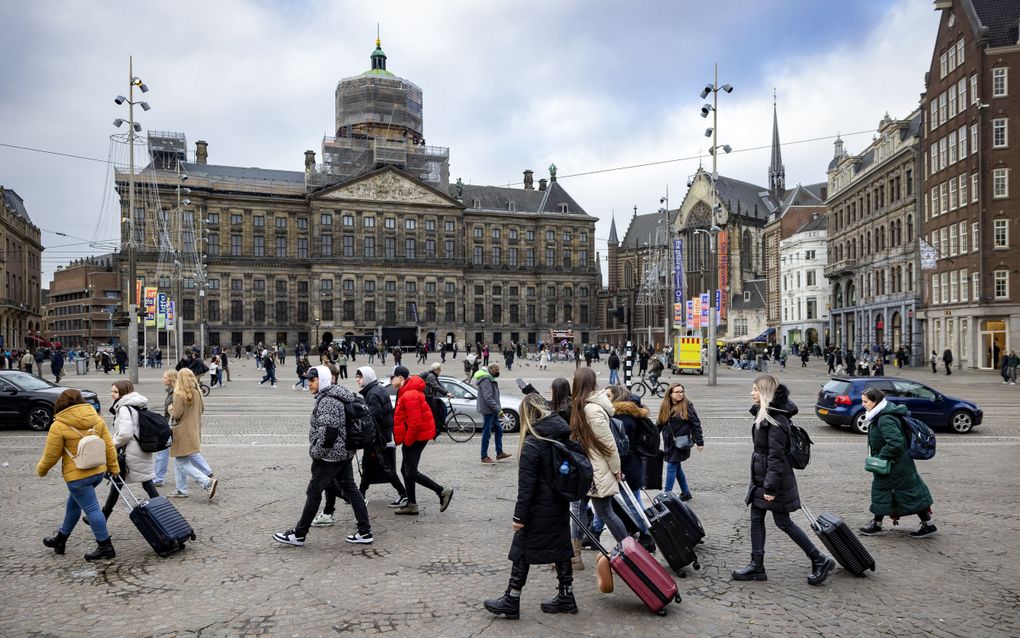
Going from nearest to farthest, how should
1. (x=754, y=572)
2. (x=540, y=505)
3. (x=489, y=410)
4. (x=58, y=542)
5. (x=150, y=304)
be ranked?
(x=540, y=505) < (x=754, y=572) < (x=58, y=542) < (x=489, y=410) < (x=150, y=304)

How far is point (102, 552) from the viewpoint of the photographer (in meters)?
7.29

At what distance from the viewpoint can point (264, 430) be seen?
16984 mm

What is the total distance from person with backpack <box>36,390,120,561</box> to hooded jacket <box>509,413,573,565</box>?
4334 millimetres

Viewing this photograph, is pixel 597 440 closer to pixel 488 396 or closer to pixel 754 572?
pixel 754 572

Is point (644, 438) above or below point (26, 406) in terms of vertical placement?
above

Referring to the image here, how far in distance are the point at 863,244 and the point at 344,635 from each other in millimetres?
55425

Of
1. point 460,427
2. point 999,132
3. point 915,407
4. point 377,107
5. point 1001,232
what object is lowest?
point 460,427

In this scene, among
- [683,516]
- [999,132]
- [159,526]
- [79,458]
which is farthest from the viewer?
[999,132]

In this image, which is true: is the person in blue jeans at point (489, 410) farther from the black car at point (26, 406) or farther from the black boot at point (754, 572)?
the black car at point (26, 406)

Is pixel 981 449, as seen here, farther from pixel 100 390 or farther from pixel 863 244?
pixel 863 244

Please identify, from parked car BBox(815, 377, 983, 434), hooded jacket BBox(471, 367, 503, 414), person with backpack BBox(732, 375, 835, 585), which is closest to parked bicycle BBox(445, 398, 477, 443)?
hooded jacket BBox(471, 367, 503, 414)

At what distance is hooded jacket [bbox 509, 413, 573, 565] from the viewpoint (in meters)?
5.59

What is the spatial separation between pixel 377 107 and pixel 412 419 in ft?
260

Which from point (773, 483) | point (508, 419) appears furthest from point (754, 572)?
point (508, 419)
